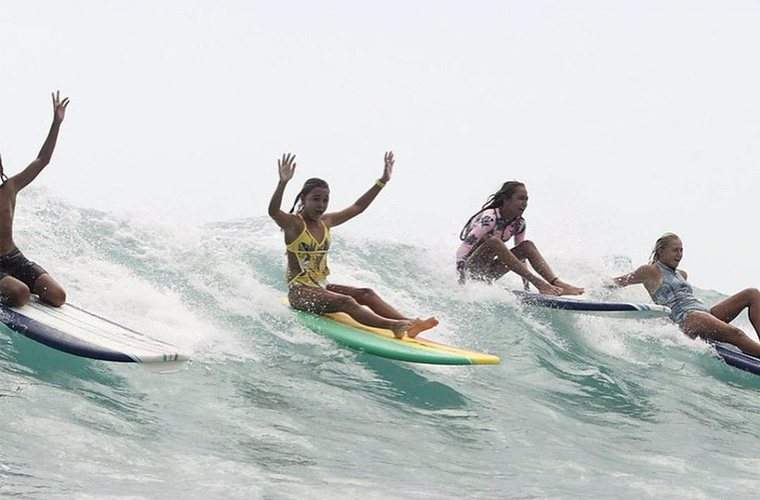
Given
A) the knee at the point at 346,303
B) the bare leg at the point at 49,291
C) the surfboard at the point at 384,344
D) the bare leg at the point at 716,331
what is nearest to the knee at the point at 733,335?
the bare leg at the point at 716,331

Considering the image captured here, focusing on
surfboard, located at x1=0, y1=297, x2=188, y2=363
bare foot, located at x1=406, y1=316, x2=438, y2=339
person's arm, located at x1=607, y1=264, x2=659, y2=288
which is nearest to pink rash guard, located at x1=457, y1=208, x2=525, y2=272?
person's arm, located at x1=607, y1=264, x2=659, y2=288

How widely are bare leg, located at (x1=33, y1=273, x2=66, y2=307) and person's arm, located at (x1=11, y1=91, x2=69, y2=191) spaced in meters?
0.69

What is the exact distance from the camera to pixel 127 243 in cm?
1132

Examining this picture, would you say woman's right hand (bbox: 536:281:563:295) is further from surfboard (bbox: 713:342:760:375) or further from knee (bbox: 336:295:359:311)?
knee (bbox: 336:295:359:311)

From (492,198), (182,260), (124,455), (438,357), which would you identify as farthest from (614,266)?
(124,455)

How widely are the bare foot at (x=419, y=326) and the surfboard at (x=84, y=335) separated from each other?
1.92 metres

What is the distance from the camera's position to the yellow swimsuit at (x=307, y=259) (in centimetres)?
825

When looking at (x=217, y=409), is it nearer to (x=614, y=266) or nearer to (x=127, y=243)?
(x=127, y=243)

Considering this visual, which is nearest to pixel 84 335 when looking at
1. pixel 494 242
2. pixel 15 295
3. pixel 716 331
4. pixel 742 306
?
pixel 15 295

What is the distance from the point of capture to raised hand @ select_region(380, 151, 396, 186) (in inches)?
357

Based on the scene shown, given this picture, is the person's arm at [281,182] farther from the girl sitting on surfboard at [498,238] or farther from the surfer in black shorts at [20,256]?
the girl sitting on surfboard at [498,238]

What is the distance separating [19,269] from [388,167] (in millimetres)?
3249

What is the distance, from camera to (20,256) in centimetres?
748

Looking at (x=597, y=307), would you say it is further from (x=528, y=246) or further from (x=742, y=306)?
(x=742, y=306)
